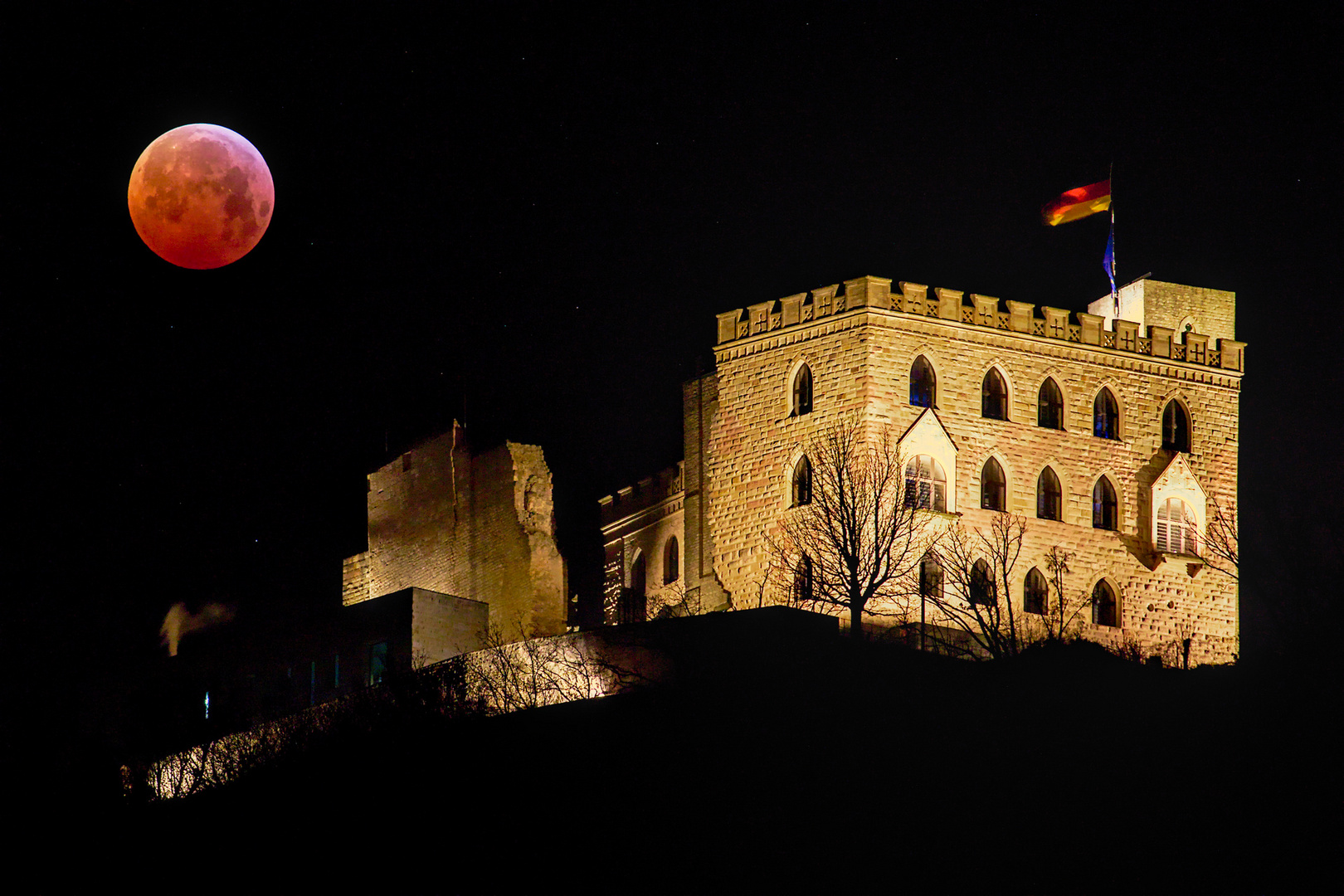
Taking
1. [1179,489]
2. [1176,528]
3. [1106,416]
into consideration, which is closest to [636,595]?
[1106,416]

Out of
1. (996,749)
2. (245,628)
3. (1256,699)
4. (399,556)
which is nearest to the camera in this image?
(996,749)

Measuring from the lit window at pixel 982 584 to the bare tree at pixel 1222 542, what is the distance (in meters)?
5.40

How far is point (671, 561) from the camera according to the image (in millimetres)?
56375

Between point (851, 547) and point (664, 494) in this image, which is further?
point (664, 494)

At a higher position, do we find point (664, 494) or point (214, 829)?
point (664, 494)

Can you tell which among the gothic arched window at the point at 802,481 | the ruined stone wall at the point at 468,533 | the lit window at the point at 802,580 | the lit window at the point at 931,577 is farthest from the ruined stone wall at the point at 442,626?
the lit window at the point at 931,577

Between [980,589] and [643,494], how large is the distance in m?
8.41

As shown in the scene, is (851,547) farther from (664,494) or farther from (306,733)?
(306,733)

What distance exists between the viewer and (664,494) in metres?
56.7

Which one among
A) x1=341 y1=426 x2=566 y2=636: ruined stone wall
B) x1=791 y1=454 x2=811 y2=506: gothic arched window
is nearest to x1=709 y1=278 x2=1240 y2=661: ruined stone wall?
x1=791 y1=454 x2=811 y2=506: gothic arched window

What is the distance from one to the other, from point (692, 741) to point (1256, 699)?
33.7 feet

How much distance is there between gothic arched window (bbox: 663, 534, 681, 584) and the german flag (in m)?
10.6

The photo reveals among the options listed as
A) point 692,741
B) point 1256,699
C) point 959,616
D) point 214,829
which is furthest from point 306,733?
point 1256,699

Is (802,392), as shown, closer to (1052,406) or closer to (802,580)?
(802,580)
